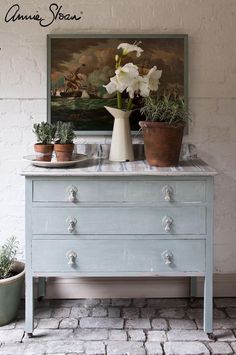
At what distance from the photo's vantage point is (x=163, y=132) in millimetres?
2414

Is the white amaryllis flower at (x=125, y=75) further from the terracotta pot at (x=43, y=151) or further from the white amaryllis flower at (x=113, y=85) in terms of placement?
the terracotta pot at (x=43, y=151)

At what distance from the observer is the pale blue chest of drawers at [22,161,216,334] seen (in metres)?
2.36

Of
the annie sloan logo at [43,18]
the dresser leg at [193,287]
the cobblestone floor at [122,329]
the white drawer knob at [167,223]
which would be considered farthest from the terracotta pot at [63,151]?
the dresser leg at [193,287]

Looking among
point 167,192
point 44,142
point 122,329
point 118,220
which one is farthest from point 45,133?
point 122,329

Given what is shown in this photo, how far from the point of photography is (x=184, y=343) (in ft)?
7.89

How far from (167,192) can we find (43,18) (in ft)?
4.12

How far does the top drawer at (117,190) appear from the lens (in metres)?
2.36

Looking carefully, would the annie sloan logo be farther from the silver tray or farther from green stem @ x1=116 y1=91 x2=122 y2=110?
the silver tray

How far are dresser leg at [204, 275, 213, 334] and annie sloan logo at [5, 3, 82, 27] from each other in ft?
5.34

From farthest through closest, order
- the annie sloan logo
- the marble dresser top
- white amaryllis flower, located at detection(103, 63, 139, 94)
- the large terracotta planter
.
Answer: the annie sloan logo → the large terracotta planter → white amaryllis flower, located at detection(103, 63, 139, 94) → the marble dresser top

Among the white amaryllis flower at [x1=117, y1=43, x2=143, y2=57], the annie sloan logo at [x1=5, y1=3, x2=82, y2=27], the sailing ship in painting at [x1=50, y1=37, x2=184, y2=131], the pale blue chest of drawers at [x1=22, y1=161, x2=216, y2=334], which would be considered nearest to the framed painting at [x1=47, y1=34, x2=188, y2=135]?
the sailing ship in painting at [x1=50, y1=37, x2=184, y2=131]

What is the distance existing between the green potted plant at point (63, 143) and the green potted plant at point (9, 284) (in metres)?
0.68

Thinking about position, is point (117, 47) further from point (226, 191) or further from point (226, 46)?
point (226, 191)

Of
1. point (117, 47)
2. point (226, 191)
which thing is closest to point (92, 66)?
point (117, 47)
